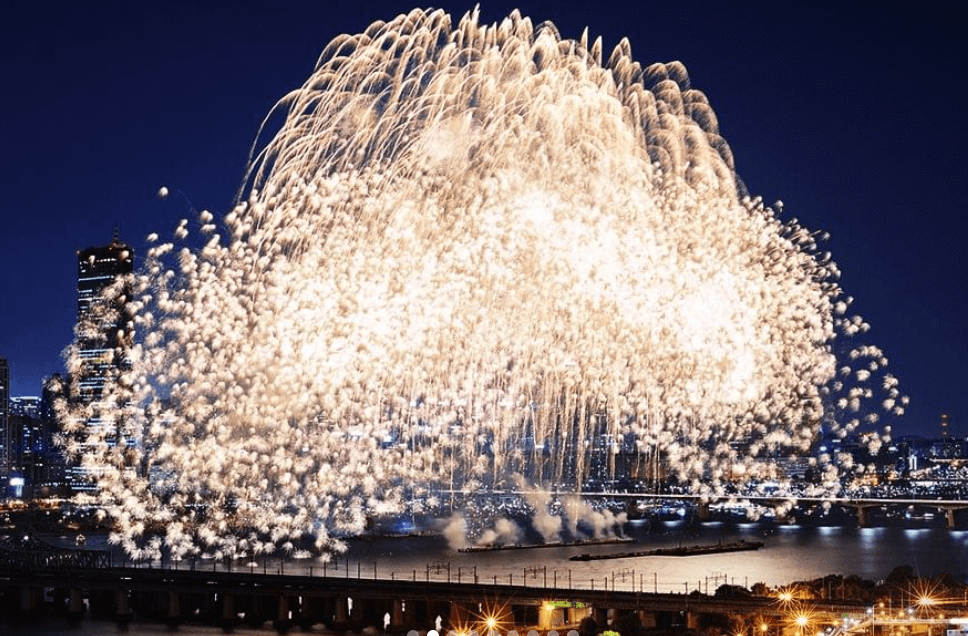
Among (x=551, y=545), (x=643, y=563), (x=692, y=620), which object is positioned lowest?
(x=692, y=620)

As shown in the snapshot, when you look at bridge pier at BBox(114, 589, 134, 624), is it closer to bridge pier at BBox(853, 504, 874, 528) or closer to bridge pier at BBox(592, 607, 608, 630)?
bridge pier at BBox(592, 607, 608, 630)

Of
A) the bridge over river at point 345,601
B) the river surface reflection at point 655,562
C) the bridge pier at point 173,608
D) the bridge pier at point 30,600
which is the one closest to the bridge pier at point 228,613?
the bridge over river at point 345,601

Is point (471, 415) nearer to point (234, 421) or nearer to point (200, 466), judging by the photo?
point (234, 421)

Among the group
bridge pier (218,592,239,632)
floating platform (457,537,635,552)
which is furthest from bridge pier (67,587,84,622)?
floating platform (457,537,635,552)

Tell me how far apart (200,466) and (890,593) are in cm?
3281

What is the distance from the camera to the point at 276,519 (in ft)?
289

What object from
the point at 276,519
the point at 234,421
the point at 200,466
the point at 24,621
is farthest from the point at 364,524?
the point at 234,421

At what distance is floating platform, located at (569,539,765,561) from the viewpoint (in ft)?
253

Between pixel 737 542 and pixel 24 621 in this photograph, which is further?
pixel 737 542

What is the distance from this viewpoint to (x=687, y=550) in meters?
81.2

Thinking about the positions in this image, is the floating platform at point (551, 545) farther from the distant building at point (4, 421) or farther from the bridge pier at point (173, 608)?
the distant building at point (4, 421)

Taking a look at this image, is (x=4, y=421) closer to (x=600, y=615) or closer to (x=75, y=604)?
(x=75, y=604)

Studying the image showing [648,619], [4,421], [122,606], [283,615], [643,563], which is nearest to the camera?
[648,619]

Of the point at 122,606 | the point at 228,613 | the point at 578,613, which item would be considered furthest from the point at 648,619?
the point at 122,606
